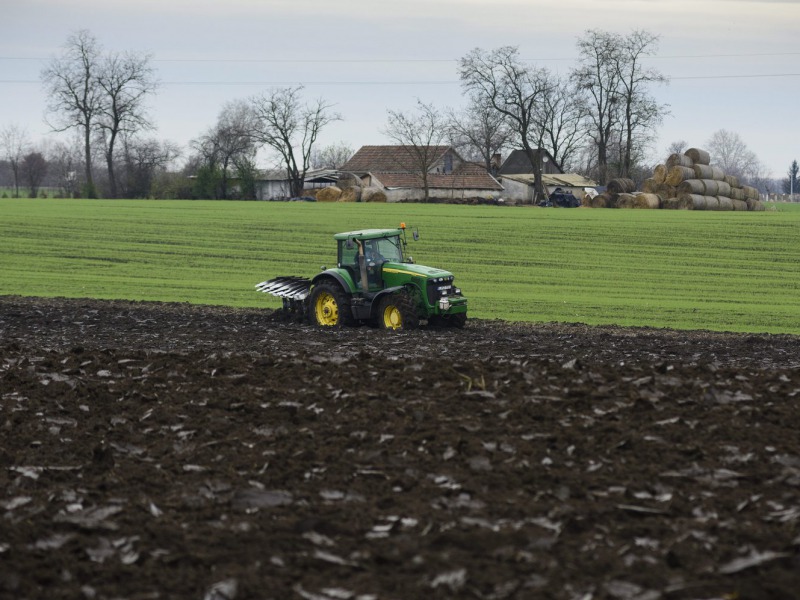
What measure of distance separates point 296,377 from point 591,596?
6184mm

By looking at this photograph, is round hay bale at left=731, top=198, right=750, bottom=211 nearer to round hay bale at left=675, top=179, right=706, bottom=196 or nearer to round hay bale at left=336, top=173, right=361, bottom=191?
round hay bale at left=675, top=179, right=706, bottom=196

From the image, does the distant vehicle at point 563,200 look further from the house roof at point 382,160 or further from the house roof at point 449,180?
the house roof at point 382,160

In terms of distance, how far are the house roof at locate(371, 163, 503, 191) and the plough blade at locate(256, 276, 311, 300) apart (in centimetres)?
6736

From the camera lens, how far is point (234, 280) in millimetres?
32000

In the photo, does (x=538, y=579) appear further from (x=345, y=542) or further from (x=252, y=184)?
(x=252, y=184)

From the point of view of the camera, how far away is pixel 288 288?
73.2 feet

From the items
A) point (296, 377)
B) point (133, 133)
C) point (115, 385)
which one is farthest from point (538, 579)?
point (133, 133)

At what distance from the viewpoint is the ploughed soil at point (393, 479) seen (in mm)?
6309

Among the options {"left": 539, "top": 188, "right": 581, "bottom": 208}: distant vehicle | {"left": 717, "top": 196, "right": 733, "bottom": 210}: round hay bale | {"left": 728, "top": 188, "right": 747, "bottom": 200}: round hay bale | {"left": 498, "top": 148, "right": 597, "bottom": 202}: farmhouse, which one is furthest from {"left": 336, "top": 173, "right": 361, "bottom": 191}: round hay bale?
{"left": 717, "top": 196, "right": 733, "bottom": 210}: round hay bale

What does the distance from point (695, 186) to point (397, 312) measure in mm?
43787

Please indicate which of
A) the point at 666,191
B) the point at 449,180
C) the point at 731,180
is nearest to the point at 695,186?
the point at 666,191

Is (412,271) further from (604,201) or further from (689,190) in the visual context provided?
(604,201)

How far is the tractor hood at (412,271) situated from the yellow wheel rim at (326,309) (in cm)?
141

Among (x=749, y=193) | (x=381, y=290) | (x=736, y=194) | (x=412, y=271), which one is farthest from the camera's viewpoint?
(x=749, y=193)
